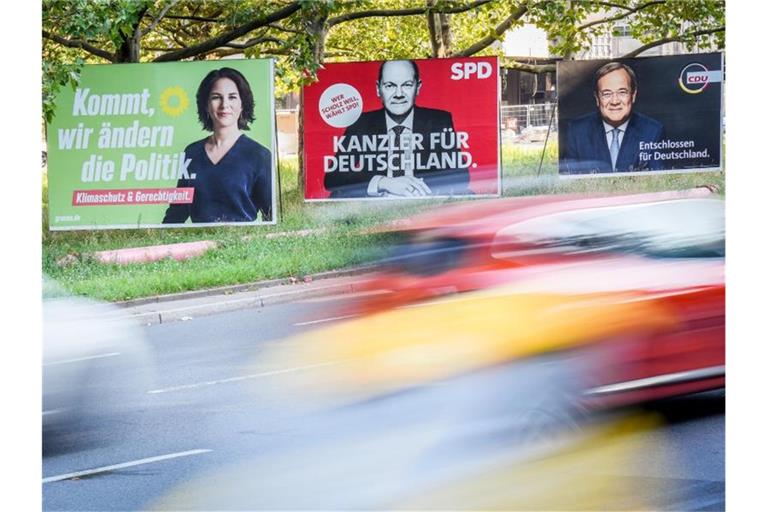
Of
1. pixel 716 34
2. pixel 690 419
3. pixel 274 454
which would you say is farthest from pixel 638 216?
pixel 716 34

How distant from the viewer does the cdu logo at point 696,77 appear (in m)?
5.16

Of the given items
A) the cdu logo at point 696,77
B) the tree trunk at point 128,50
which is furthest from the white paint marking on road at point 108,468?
the cdu logo at point 696,77

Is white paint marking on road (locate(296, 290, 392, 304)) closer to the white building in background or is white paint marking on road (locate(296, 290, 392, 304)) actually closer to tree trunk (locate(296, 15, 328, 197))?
tree trunk (locate(296, 15, 328, 197))

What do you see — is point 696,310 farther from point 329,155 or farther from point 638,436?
point 329,155

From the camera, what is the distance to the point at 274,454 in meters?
3.16

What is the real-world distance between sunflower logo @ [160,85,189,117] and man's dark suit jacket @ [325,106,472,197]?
767 mm

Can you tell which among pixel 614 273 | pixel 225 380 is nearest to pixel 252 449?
pixel 225 380

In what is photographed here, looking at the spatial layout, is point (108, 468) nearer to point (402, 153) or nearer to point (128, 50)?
point (402, 153)

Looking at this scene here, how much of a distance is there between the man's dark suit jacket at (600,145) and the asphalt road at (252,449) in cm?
146

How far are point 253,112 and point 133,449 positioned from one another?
85.2 inches

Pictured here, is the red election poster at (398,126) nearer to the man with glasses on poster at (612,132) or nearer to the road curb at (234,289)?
the man with glasses on poster at (612,132)

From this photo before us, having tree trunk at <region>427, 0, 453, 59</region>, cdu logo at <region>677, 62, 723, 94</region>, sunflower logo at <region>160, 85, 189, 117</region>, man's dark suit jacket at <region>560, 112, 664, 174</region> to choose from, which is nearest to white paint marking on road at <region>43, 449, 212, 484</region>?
man's dark suit jacket at <region>560, 112, 664, 174</region>

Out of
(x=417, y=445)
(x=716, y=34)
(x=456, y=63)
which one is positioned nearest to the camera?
(x=417, y=445)

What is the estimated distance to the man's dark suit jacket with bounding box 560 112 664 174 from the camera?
445cm
